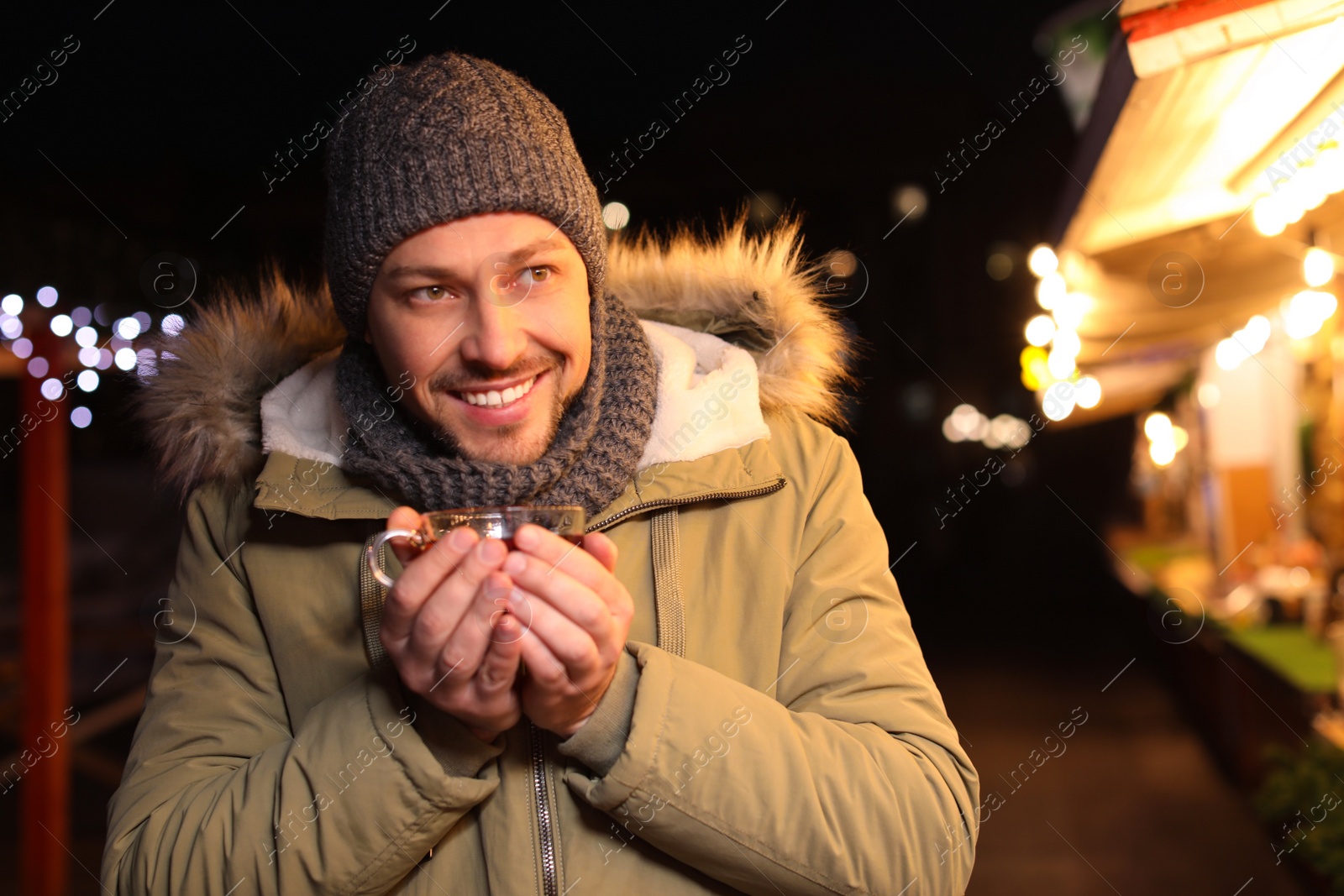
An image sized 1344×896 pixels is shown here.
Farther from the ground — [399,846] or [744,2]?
[744,2]

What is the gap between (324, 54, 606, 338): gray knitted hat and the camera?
1.55 meters

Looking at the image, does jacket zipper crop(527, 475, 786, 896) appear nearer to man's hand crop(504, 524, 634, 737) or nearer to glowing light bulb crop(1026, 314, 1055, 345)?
man's hand crop(504, 524, 634, 737)

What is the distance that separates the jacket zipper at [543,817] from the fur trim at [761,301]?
671mm

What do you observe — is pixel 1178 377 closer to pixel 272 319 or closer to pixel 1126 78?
pixel 1126 78

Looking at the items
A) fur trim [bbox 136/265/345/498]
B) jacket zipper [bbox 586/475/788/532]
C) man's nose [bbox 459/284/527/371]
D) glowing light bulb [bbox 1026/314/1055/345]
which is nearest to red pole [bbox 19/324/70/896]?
fur trim [bbox 136/265/345/498]

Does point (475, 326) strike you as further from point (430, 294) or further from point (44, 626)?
point (44, 626)

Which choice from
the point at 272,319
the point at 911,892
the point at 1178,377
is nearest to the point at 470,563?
the point at 911,892

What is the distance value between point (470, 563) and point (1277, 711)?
522 cm

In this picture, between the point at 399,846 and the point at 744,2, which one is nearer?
the point at 399,846

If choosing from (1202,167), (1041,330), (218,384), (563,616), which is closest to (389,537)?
(563,616)

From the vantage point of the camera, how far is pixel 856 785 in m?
1.33

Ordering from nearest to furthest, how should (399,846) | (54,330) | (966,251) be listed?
1. (399,846)
2. (54,330)
3. (966,251)

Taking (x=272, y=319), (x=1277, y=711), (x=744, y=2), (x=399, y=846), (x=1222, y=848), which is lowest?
(x=1222, y=848)

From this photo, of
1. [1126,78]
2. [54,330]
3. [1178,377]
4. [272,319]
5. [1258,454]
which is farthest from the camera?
[1178,377]
